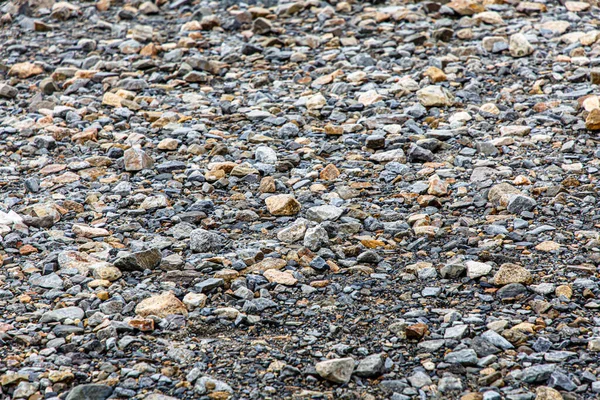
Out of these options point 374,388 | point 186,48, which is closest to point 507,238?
point 374,388

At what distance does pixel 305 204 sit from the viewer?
17.8 feet

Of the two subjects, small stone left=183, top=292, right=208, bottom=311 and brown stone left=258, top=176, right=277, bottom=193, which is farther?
brown stone left=258, top=176, right=277, bottom=193

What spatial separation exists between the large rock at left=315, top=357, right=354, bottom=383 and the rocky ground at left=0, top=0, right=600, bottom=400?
0.05 ft

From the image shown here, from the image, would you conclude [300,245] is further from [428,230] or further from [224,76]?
[224,76]

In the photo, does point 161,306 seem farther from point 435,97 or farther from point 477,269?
point 435,97

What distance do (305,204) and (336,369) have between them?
2.02 metres

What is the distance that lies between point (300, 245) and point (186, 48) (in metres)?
4.34

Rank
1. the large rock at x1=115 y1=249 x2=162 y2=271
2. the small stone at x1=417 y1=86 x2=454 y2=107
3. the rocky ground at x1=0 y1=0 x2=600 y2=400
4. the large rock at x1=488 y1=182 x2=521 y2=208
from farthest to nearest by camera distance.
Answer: the small stone at x1=417 y1=86 x2=454 y2=107, the large rock at x1=488 y1=182 x2=521 y2=208, the large rock at x1=115 y1=249 x2=162 y2=271, the rocky ground at x1=0 y1=0 x2=600 y2=400

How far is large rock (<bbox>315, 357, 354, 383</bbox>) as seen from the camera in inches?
141

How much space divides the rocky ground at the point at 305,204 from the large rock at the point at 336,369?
1cm

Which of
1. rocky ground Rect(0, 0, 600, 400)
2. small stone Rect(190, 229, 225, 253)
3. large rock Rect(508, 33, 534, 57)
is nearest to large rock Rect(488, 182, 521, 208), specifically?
rocky ground Rect(0, 0, 600, 400)


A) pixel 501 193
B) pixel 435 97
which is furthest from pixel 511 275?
pixel 435 97

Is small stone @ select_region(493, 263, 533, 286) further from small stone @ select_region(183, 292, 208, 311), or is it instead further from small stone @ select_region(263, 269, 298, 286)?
small stone @ select_region(183, 292, 208, 311)

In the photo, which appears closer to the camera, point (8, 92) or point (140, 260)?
point (140, 260)
